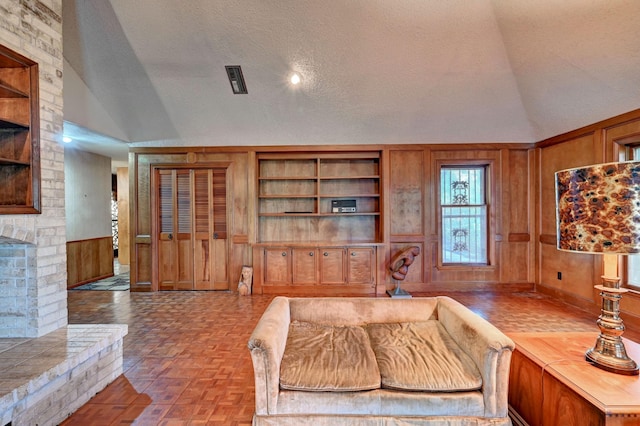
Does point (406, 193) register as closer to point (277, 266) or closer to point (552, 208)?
point (552, 208)

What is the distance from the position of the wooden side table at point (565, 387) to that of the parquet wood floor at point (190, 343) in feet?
5.17

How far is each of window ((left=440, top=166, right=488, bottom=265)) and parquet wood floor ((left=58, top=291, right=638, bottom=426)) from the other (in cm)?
69

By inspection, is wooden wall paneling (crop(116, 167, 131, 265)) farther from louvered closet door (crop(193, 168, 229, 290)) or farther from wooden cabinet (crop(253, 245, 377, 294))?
wooden cabinet (crop(253, 245, 377, 294))

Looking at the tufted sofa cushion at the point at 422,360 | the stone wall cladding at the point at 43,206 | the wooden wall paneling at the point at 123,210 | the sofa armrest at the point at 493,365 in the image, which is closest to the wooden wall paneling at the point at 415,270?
the tufted sofa cushion at the point at 422,360

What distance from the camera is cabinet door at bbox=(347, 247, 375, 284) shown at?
456 centimetres

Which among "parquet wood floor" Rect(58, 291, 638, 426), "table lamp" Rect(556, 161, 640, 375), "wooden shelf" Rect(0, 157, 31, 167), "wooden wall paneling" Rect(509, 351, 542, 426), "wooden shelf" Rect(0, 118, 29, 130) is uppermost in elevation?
"wooden shelf" Rect(0, 118, 29, 130)

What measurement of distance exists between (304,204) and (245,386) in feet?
10.3

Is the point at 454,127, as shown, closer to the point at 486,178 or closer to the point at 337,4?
the point at 486,178

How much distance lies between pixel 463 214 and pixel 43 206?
5.14 meters

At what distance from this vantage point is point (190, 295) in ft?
14.7

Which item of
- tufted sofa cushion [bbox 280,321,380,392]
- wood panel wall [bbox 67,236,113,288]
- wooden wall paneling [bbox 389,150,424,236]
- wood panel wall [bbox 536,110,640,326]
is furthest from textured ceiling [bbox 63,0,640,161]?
tufted sofa cushion [bbox 280,321,380,392]

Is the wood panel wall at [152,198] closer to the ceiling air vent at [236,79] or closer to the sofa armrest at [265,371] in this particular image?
the ceiling air vent at [236,79]

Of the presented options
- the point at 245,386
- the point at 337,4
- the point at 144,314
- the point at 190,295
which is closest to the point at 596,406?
the point at 245,386

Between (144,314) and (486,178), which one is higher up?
(486,178)
